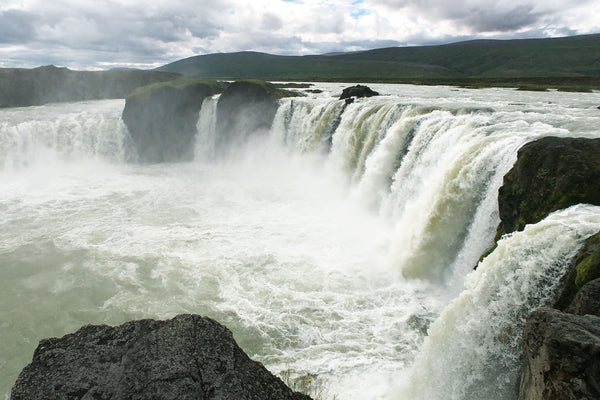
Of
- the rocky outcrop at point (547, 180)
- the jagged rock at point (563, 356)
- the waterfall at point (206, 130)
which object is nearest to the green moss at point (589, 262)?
the jagged rock at point (563, 356)

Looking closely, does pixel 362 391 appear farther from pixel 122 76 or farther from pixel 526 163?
pixel 122 76

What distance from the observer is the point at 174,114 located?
31.5m

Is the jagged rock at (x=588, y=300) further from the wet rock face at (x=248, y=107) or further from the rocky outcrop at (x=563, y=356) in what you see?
the wet rock face at (x=248, y=107)

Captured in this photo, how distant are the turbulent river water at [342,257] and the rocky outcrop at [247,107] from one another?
269 inches

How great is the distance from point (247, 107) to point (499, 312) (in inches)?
996

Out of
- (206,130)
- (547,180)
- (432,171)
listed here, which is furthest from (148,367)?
(206,130)

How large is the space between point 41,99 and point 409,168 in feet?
181

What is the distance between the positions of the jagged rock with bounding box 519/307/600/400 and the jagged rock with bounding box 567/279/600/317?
0.65 meters

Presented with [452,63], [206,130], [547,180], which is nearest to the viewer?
[547,180]

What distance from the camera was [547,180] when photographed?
26.5 feet

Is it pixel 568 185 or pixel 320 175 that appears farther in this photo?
pixel 320 175

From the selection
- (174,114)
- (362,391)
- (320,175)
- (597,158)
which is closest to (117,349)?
(362,391)

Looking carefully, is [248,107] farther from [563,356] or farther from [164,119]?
[563,356]

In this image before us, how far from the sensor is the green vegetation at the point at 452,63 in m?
110
